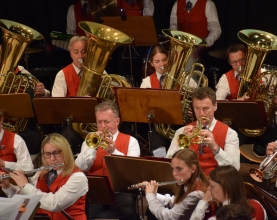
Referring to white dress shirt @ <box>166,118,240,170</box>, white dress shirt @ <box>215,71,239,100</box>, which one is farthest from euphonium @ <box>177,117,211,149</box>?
white dress shirt @ <box>215,71,239,100</box>

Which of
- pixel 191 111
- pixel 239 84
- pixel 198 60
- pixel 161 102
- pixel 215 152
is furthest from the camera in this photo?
pixel 198 60

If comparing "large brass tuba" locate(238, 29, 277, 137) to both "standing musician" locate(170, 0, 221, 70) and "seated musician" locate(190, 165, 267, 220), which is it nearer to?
"standing musician" locate(170, 0, 221, 70)

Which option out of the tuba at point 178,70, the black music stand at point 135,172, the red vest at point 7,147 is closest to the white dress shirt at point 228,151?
the black music stand at point 135,172

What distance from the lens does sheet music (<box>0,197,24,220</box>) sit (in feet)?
13.3

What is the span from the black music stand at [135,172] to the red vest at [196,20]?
10.6 feet

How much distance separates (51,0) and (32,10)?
0.27 metres

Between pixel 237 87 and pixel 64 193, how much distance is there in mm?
2575

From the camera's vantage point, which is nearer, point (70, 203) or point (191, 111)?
point (70, 203)

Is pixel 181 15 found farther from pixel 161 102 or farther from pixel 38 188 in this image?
pixel 38 188

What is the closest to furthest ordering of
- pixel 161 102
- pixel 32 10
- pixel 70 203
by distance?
pixel 70 203
pixel 161 102
pixel 32 10

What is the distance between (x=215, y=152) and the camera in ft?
16.9

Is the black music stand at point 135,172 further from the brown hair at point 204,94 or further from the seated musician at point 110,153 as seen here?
the brown hair at point 204,94

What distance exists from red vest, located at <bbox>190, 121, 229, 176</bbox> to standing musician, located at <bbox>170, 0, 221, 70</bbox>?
248 cm

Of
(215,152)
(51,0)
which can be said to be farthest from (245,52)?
(51,0)
